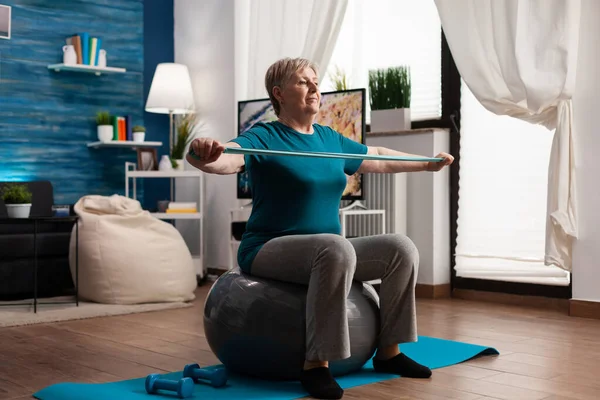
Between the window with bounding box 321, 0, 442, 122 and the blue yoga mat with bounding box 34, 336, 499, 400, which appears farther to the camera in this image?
the window with bounding box 321, 0, 442, 122

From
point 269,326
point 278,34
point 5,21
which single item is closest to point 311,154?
point 269,326

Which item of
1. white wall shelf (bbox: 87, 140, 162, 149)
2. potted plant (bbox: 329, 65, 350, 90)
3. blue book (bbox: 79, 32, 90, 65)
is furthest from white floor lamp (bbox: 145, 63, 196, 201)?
potted plant (bbox: 329, 65, 350, 90)

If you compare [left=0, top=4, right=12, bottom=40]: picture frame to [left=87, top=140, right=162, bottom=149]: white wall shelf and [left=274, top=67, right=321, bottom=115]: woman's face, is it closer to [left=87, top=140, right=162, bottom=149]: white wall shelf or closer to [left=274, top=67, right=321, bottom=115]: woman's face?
[left=87, top=140, right=162, bottom=149]: white wall shelf

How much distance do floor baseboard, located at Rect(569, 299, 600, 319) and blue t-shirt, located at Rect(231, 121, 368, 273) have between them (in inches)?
75.0

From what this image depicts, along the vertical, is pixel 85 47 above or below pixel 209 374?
above

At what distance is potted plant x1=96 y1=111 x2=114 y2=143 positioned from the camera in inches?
231

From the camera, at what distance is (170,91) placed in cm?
590

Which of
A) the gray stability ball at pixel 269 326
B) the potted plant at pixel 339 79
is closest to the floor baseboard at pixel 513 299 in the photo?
the potted plant at pixel 339 79

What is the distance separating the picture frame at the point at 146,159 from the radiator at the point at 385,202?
5.47 feet

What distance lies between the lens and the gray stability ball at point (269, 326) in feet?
8.16

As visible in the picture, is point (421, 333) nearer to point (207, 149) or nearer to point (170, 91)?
point (207, 149)

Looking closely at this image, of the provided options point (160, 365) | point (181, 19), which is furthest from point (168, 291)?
point (181, 19)

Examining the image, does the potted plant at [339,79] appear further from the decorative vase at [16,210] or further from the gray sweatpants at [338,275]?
the gray sweatpants at [338,275]

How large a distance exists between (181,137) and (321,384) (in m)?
3.94
